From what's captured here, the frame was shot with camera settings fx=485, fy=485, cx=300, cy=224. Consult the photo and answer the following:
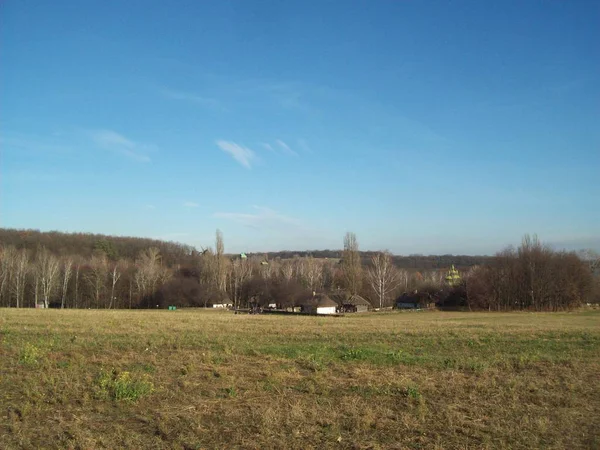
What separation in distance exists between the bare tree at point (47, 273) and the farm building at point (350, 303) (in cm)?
4527

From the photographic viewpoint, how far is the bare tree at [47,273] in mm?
76688

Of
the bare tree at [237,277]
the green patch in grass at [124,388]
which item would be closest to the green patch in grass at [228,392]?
the green patch in grass at [124,388]

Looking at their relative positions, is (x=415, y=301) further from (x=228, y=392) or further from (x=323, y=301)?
(x=228, y=392)

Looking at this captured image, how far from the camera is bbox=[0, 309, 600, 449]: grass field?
22.7ft

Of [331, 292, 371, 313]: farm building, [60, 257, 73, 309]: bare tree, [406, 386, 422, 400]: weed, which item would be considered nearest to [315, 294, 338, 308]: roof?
[331, 292, 371, 313]: farm building

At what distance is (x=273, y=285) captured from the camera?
84.3 metres

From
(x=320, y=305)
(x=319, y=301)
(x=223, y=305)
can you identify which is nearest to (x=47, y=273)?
(x=223, y=305)

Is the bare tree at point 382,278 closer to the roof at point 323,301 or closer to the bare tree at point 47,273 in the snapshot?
the roof at point 323,301

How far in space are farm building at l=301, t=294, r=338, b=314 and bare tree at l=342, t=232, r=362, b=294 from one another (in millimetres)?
8848

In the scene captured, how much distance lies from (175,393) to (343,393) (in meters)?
3.23

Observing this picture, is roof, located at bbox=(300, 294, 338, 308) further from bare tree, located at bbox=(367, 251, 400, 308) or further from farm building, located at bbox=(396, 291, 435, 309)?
farm building, located at bbox=(396, 291, 435, 309)

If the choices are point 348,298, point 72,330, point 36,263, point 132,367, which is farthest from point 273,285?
point 132,367

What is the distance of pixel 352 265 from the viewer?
86.3 metres

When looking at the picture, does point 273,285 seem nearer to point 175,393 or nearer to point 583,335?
point 583,335
